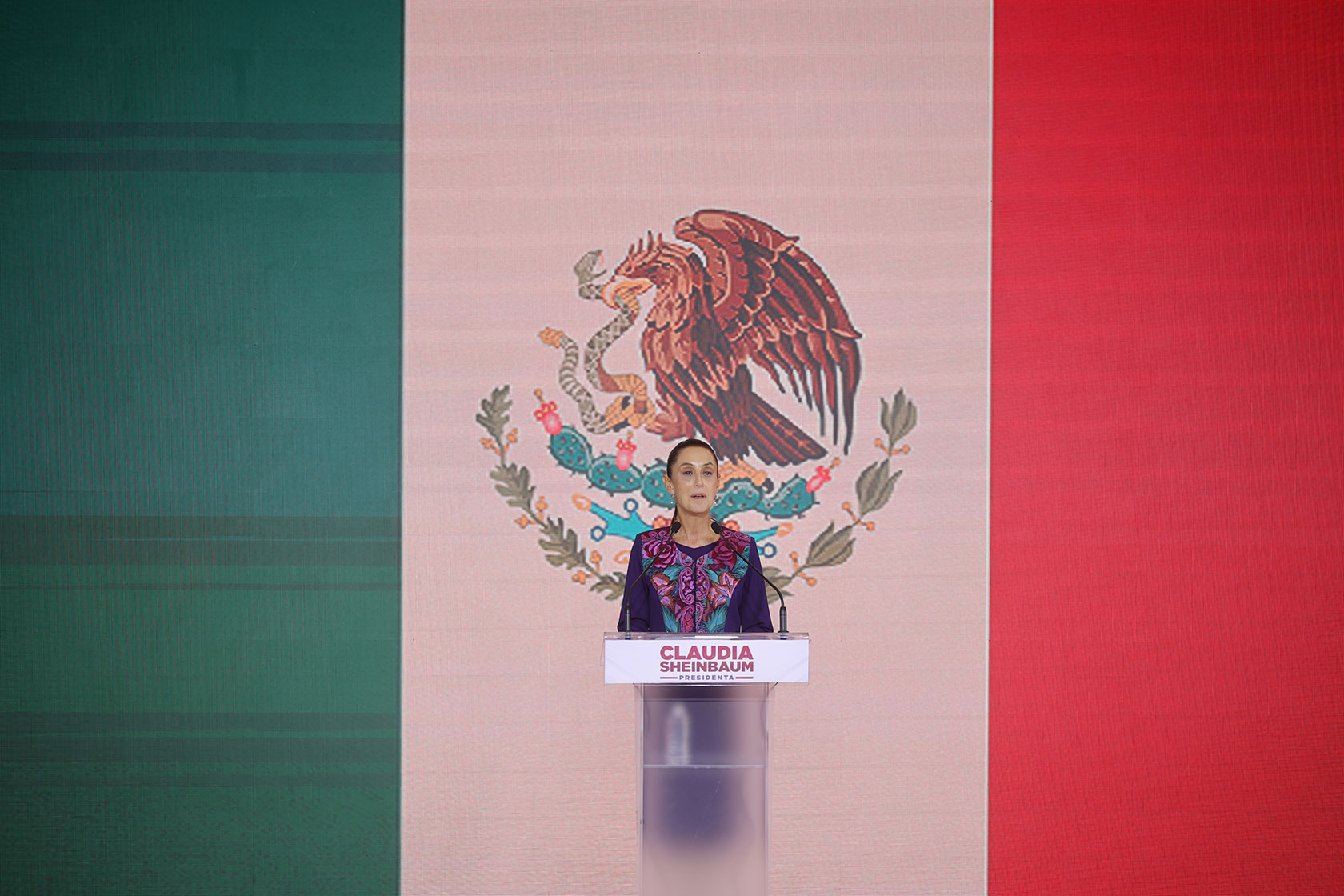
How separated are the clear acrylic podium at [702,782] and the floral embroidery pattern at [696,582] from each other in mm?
400

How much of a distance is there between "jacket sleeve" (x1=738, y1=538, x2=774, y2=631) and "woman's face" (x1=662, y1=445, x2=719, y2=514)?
0.24 m

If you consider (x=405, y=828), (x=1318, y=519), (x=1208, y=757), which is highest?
(x=1318, y=519)

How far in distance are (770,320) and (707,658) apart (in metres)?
1.66

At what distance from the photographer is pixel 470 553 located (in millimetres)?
3992

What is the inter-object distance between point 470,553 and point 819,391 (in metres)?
1.50

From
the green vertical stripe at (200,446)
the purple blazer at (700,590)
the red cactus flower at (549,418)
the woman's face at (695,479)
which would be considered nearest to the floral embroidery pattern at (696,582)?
the purple blazer at (700,590)

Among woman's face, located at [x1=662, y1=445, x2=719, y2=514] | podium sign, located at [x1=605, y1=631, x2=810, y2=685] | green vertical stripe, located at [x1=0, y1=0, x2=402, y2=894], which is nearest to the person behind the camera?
podium sign, located at [x1=605, y1=631, x2=810, y2=685]

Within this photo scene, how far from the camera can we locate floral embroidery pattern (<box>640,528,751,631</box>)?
3264 millimetres

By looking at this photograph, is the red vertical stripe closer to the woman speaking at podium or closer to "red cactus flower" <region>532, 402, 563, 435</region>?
the woman speaking at podium

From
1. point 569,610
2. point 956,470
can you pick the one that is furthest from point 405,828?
point 956,470

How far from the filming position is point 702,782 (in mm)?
2854

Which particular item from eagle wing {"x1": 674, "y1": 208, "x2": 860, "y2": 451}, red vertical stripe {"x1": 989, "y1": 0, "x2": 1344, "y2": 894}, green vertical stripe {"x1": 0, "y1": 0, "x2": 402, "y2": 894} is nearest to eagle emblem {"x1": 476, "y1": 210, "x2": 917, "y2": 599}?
eagle wing {"x1": 674, "y1": 208, "x2": 860, "y2": 451}

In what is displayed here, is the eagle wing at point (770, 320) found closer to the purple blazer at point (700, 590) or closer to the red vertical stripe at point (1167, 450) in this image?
the red vertical stripe at point (1167, 450)

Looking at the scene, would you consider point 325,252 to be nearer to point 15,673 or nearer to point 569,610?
point 569,610
